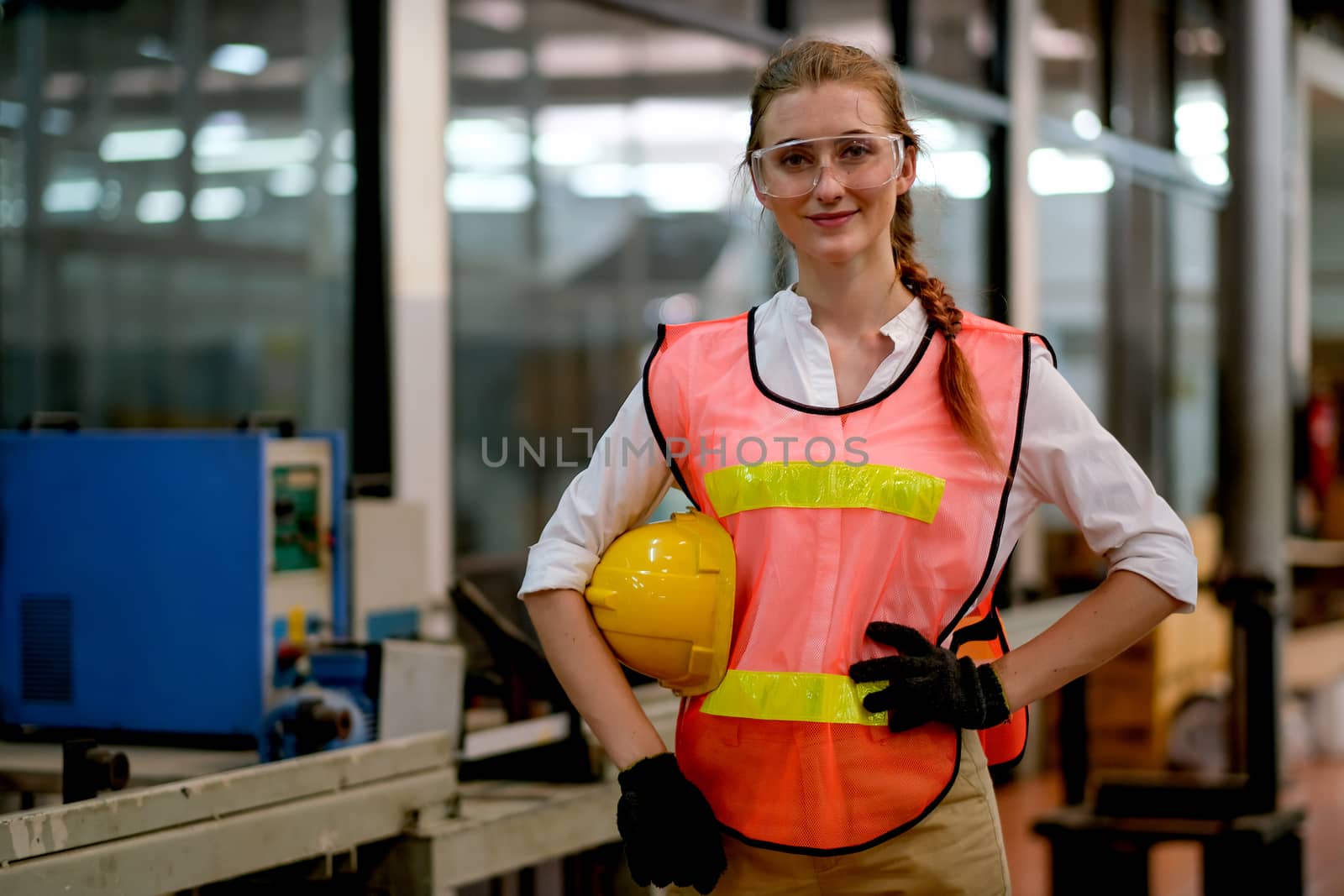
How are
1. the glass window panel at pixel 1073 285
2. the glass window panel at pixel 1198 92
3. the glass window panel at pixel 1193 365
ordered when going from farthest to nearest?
the glass window panel at pixel 1193 365 → the glass window panel at pixel 1198 92 → the glass window panel at pixel 1073 285

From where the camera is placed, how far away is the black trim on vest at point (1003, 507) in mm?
1312

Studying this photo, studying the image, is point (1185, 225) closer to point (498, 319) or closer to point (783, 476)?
point (498, 319)

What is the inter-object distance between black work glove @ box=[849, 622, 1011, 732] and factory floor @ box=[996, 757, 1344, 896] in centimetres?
241

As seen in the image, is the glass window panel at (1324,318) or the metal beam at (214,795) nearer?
the metal beam at (214,795)

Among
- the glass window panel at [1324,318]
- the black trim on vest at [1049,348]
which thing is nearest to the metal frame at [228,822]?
the black trim on vest at [1049,348]

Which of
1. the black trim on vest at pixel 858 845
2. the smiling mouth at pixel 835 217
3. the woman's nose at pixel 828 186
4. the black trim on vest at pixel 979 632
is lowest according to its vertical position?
the black trim on vest at pixel 858 845

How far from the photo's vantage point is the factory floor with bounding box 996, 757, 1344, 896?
4.20m

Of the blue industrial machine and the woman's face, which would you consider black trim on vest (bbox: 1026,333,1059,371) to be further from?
the blue industrial machine

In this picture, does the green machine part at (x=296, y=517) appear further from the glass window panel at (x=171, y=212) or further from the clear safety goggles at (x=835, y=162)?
the glass window panel at (x=171, y=212)

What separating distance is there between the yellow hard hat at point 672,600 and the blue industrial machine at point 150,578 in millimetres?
925

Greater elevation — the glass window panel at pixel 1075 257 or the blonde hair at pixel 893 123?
the glass window panel at pixel 1075 257

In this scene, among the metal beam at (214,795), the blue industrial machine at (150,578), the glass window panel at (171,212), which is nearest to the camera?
the metal beam at (214,795)

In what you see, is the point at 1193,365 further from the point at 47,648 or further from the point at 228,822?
the point at 228,822

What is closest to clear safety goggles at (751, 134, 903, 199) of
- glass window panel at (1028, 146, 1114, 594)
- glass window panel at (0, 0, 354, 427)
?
glass window panel at (1028, 146, 1114, 594)
